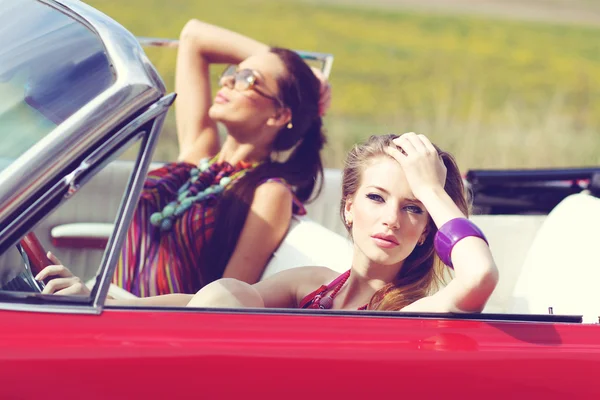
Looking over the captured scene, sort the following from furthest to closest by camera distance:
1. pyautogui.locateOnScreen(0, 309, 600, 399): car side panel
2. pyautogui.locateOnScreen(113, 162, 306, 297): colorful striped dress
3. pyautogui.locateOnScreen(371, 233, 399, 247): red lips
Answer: pyautogui.locateOnScreen(113, 162, 306, 297): colorful striped dress, pyautogui.locateOnScreen(371, 233, 399, 247): red lips, pyautogui.locateOnScreen(0, 309, 600, 399): car side panel

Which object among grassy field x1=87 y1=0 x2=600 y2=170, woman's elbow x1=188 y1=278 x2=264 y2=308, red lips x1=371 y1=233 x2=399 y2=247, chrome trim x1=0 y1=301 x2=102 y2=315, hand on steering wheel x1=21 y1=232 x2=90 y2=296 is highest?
grassy field x1=87 y1=0 x2=600 y2=170

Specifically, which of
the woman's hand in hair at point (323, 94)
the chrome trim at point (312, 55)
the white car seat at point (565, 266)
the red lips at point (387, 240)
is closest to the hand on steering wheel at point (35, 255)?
the red lips at point (387, 240)

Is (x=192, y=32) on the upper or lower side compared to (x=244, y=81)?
upper

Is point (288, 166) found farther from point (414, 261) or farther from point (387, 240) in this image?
point (387, 240)

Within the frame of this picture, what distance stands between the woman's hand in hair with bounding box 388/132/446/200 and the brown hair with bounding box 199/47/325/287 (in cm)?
107

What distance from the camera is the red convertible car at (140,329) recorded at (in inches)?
64.4

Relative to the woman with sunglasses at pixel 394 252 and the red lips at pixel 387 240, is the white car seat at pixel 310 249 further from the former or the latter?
the red lips at pixel 387 240

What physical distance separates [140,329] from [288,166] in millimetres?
1676

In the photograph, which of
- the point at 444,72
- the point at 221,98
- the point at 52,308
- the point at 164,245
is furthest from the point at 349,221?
the point at 444,72

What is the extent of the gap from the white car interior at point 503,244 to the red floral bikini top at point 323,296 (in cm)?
28

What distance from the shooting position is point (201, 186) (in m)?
3.20

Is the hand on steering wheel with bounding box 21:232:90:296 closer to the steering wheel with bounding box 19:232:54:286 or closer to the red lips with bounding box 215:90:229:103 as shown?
the steering wheel with bounding box 19:232:54:286

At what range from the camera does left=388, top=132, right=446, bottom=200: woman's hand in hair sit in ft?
6.57

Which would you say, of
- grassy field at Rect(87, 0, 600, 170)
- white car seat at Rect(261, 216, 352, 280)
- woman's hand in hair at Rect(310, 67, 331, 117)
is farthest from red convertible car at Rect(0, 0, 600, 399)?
grassy field at Rect(87, 0, 600, 170)
